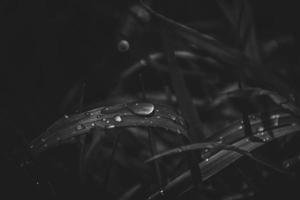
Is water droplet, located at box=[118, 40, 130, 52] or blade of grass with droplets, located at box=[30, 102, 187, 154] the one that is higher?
water droplet, located at box=[118, 40, 130, 52]

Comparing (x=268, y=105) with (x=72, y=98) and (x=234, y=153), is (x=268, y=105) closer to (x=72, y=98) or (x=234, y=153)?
(x=234, y=153)

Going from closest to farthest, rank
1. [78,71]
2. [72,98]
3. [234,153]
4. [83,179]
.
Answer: [234,153] < [83,179] < [72,98] < [78,71]

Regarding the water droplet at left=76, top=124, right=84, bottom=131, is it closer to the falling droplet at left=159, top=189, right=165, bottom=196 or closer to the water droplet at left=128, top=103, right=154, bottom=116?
the water droplet at left=128, top=103, right=154, bottom=116

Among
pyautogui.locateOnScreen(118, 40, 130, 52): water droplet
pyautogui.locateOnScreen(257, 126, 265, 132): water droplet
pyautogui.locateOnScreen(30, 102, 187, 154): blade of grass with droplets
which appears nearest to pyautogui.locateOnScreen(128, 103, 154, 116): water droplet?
pyautogui.locateOnScreen(30, 102, 187, 154): blade of grass with droplets

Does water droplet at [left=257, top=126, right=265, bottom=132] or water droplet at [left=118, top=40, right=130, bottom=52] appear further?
water droplet at [left=118, top=40, right=130, bottom=52]

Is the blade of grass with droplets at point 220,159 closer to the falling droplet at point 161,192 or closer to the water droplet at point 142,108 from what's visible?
the falling droplet at point 161,192

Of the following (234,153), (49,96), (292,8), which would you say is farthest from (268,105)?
(49,96)

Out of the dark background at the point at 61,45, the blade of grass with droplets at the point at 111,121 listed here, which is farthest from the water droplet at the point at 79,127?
the dark background at the point at 61,45

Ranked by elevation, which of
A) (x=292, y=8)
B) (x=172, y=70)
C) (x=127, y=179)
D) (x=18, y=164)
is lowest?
(x=127, y=179)
